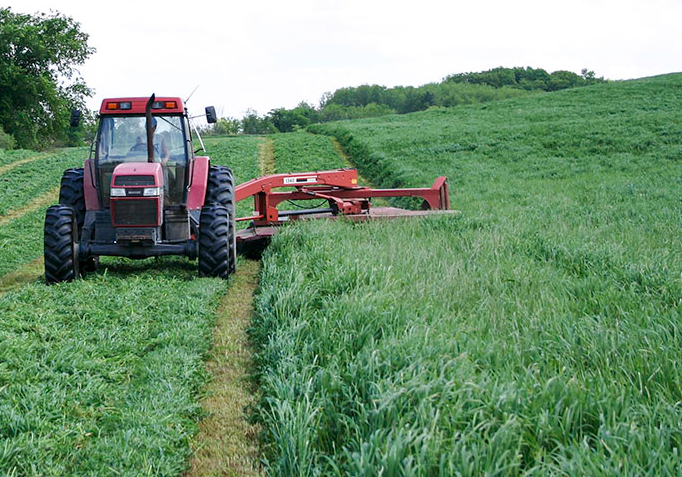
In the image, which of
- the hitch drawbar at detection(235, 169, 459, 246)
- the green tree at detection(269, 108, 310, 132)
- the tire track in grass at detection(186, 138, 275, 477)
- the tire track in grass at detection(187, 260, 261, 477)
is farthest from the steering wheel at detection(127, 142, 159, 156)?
the green tree at detection(269, 108, 310, 132)

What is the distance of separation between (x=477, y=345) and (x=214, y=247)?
447cm

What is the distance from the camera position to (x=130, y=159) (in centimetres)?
801

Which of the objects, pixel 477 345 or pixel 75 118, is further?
pixel 75 118

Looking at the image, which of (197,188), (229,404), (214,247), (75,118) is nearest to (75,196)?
(75,118)

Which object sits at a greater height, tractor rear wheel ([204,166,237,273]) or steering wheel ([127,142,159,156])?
steering wheel ([127,142,159,156])

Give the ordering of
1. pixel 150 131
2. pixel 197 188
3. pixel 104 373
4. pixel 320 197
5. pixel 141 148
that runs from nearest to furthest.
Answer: pixel 104 373 < pixel 150 131 < pixel 141 148 < pixel 197 188 < pixel 320 197

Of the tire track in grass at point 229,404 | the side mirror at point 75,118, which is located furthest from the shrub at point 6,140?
the tire track in grass at point 229,404

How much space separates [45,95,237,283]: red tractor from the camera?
7.25 metres

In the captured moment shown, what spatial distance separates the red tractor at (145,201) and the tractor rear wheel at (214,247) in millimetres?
13

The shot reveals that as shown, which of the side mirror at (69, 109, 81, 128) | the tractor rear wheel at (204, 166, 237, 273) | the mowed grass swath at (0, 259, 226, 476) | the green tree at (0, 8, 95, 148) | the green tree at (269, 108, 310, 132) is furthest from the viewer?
the green tree at (269, 108, 310, 132)

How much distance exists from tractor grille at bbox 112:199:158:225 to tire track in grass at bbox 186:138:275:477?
154 cm

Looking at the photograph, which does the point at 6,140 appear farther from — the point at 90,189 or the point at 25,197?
the point at 90,189

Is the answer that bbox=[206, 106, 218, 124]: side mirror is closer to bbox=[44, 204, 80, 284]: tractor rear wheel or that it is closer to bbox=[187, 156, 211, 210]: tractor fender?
bbox=[187, 156, 211, 210]: tractor fender

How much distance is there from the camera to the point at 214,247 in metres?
7.47
